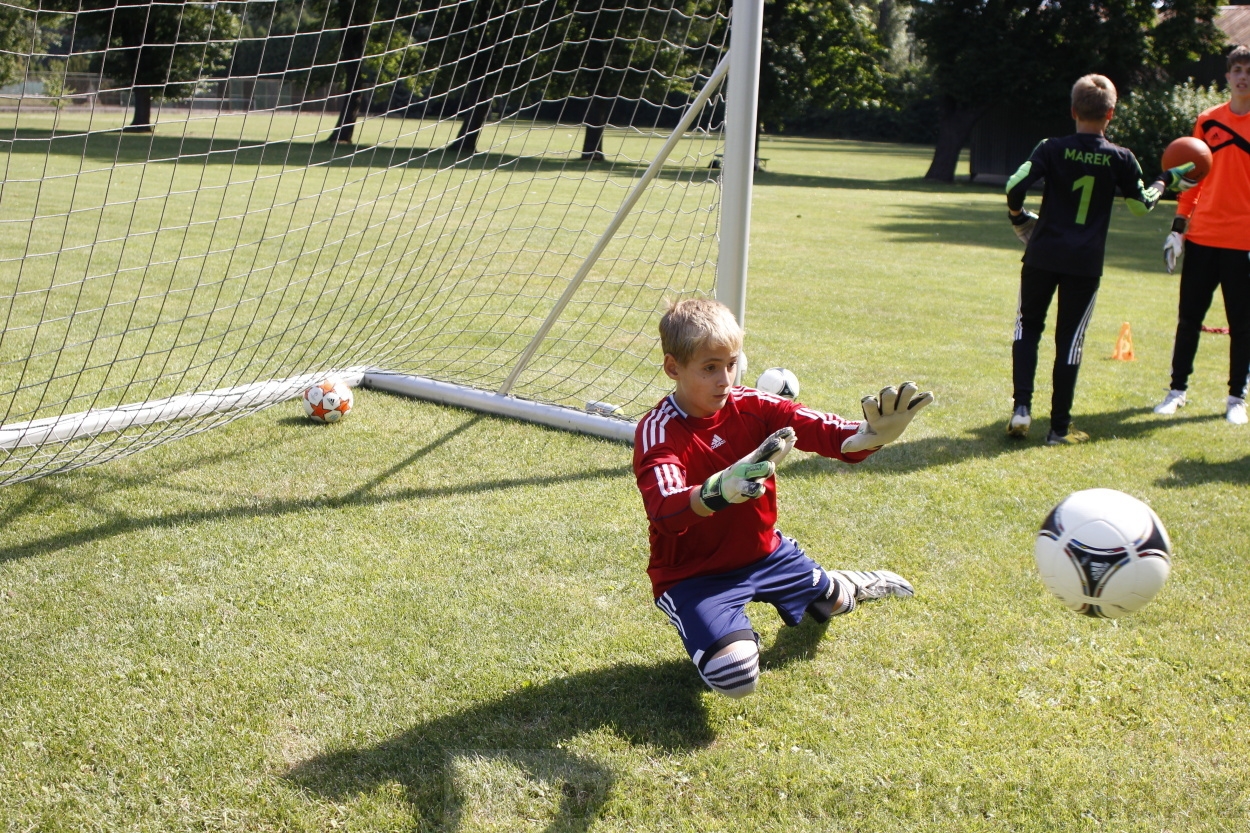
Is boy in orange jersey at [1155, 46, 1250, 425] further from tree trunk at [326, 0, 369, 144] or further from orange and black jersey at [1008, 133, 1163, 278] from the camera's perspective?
tree trunk at [326, 0, 369, 144]

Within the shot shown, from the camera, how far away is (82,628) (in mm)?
3570

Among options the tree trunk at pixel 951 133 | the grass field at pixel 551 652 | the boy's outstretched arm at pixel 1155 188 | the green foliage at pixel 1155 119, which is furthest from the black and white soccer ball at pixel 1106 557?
the tree trunk at pixel 951 133

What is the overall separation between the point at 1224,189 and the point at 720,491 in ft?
16.1

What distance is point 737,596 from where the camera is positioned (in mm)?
3268

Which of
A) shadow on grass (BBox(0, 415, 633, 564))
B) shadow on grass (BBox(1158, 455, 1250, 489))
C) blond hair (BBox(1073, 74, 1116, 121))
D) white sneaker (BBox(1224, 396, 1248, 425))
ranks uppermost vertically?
blond hair (BBox(1073, 74, 1116, 121))

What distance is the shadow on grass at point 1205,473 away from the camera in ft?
17.4

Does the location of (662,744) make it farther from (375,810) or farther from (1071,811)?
(1071,811)

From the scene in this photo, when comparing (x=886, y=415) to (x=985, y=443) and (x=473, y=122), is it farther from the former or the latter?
(x=473, y=122)

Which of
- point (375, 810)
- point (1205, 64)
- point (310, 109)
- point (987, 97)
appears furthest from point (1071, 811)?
point (1205, 64)

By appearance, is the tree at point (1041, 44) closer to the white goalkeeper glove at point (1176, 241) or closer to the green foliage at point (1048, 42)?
the green foliage at point (1048, 42)

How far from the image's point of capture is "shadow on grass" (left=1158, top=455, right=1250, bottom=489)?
209 inches

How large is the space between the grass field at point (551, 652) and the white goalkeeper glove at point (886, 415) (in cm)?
77

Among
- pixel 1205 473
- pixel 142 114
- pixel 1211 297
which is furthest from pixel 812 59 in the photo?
pixel 1205 473

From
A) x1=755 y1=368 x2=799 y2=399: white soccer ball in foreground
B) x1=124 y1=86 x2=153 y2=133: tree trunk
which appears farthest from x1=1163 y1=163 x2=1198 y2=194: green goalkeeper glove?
x1=124 y1=86 x2=153 y2=133: tree trunk
